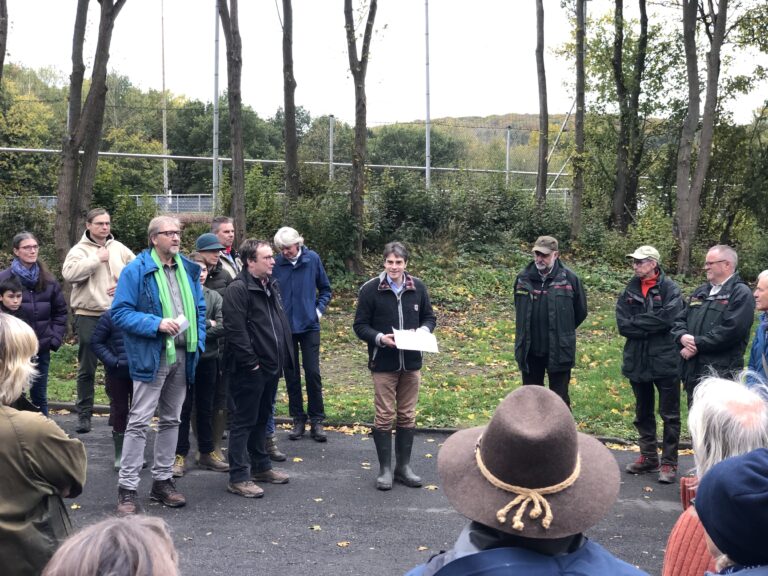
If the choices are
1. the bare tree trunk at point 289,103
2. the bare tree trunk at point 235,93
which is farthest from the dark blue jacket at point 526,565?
the bare tree trunk at point 289,103

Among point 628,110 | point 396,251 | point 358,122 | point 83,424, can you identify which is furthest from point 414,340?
point 628,110

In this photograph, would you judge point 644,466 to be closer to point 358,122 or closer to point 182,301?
point 182,301

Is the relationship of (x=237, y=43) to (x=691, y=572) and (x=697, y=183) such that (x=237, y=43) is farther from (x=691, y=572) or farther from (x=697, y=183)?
(x=691, y=572)

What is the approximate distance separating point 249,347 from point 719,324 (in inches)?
159

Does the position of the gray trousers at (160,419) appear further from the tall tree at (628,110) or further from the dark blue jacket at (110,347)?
the tall tree at (628,110)

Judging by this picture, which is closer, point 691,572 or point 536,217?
point 691,572

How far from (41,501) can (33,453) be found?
0.24m

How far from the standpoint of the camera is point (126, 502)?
6391mm

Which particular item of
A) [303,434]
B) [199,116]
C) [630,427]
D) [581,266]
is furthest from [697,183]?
[199,116]

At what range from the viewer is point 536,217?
23.3 m

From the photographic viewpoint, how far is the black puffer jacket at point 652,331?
25.3 ft

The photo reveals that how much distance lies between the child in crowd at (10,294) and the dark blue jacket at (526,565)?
676cm

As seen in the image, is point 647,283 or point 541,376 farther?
point 541,376

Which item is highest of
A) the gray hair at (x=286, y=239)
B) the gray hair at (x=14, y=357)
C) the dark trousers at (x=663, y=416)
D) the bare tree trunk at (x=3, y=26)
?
the bare tree trunk at (x=3, y=26)
